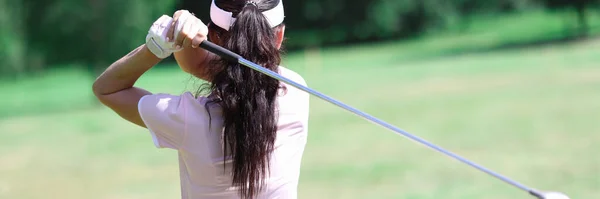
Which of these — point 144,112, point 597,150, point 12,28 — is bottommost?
point 12,28

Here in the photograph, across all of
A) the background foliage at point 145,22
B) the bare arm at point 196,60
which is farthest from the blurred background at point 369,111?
the bare arm at point 196,60

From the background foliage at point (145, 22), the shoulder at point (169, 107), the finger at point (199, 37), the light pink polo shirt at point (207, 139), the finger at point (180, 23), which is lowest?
the background foliage at point (145, 22)

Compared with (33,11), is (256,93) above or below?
above

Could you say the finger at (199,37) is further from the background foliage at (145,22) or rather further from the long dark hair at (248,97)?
the background foliage at (145,22)

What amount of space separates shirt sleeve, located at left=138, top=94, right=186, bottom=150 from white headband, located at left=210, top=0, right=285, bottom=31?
250 mm

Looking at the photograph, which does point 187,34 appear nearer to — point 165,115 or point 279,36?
point 165,115

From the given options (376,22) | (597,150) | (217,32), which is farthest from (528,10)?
(217,32)

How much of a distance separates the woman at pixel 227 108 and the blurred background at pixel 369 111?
0.43 meters

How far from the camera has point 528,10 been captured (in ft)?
148

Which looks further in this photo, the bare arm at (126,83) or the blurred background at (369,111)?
the blurred background at (369,111)

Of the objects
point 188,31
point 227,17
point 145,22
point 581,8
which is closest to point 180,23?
point 188,31

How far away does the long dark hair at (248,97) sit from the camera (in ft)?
6.93

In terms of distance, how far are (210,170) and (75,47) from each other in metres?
22.9

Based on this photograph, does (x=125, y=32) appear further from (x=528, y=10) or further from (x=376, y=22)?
(x=528, y=10)
